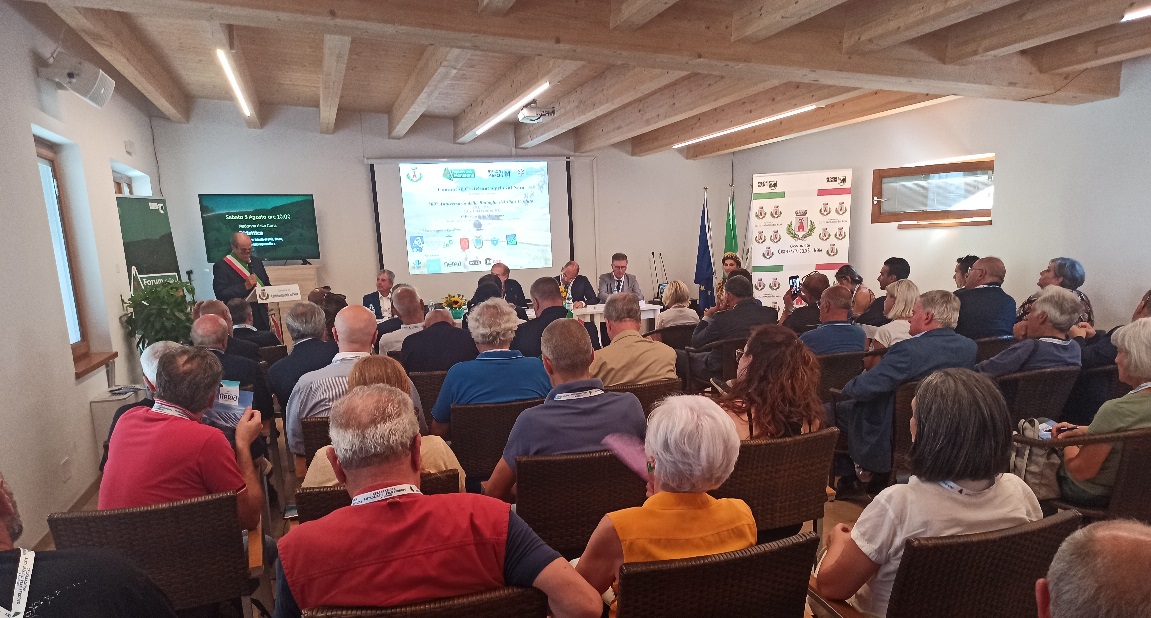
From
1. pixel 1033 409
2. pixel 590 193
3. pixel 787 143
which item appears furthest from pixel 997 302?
pixel 590 193

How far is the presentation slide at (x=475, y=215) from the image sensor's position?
8.16 metres

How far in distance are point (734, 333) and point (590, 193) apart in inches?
203

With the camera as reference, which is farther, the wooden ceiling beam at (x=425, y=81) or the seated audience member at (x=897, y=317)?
the wooden ceiling beam at (x=425, y=81)

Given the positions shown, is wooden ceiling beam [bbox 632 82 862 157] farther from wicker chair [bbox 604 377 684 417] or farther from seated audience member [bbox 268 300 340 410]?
seated audience member [bbox 268 300 340 410]

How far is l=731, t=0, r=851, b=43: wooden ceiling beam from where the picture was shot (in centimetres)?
304

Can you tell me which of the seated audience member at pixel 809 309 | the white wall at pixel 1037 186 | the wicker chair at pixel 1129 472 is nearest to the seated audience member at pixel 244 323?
the seated audience member at pixel 809 309

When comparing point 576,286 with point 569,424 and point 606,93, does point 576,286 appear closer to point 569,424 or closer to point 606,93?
point 606,93

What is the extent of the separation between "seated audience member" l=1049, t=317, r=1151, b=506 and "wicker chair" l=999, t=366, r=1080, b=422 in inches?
22.5

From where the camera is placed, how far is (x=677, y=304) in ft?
17.5

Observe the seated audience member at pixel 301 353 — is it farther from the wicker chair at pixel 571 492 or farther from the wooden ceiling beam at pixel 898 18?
the wooden ceiling beam at pixel 898 18

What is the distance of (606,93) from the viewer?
18.0 ft

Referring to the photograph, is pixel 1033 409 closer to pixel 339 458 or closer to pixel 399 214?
pixel 339 458

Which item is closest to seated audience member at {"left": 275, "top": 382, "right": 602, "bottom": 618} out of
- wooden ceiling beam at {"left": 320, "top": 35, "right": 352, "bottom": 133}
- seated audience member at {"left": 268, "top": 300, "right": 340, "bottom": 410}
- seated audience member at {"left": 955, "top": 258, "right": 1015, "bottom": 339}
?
seated audience member at {"left": 268, "top": 300, "right": 340, "bottom": 410}

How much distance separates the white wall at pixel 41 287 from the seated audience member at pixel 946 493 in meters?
3.75
